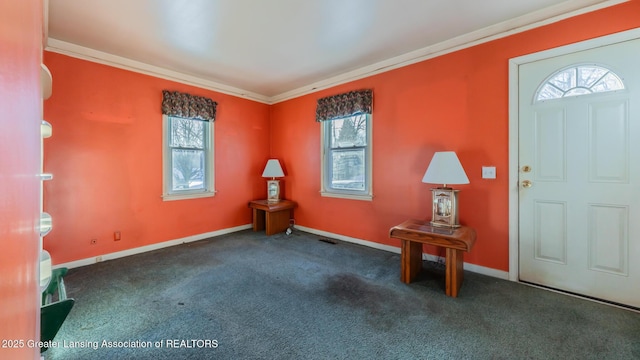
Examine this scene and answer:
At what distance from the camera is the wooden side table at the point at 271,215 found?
4203mm

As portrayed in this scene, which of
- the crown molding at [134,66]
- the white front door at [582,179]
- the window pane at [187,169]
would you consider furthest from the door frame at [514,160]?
the window pane at [187,169]

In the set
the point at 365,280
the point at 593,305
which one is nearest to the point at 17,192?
the point at 365,280

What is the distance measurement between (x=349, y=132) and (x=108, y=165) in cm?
323

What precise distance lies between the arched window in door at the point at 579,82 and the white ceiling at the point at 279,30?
1.64 ft

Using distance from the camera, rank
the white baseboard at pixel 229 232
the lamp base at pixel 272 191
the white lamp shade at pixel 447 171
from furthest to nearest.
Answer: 1. the lamp base at pixel 272 191
2. the white baseboard at pixel 229 232
3. the white lamp shade at pixel 447 171

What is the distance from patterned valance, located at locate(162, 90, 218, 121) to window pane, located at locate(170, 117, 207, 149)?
6.2 inches

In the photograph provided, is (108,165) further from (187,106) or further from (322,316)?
(322,316)

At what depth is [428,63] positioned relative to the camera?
2992mm

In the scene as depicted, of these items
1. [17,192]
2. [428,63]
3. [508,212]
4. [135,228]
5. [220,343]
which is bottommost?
[220,343]

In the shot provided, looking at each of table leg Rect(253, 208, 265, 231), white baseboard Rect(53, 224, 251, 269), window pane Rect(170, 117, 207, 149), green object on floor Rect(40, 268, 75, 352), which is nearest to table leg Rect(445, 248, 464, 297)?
green object on floor Rect(40, 268, 75, 352)

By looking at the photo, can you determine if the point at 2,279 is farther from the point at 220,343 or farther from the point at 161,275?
the point at 161,275

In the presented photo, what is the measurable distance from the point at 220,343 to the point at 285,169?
3371 mm

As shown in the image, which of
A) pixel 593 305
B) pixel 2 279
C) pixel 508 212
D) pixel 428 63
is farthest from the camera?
pixel 428 63

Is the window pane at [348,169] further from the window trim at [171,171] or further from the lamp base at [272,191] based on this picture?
the window trim at [171,171]
